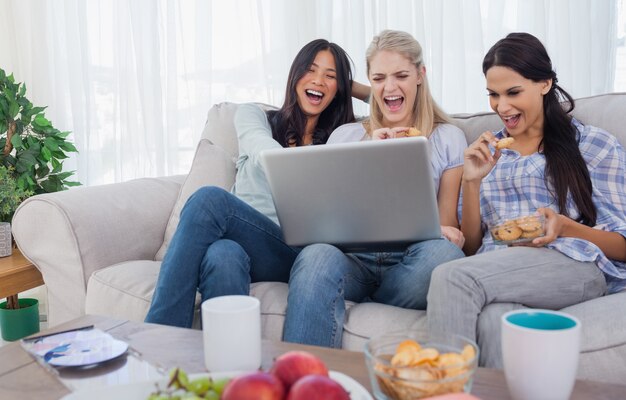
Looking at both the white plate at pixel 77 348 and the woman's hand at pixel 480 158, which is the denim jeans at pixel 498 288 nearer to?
the woman's hand at pixel 480 158

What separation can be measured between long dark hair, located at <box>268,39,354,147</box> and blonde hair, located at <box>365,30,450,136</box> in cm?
17

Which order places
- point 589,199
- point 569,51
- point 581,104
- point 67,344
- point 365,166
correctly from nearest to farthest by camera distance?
point 67,344 → point 365,166 → point 589,199 → point 581,104 → point 569,51

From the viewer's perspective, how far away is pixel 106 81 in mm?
3129

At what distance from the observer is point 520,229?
1.33 metres

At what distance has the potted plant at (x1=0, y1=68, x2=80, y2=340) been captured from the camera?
2299 mm

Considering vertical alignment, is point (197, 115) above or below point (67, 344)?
above

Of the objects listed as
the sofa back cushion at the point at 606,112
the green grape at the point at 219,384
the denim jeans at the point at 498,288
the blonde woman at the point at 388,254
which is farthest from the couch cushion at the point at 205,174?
the green grape at the point at 219,384

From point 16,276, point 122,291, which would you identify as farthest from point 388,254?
point 16,276

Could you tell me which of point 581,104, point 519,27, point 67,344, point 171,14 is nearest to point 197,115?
point 171,14

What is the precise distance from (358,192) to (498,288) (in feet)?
1.12

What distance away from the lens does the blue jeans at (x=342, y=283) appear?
1.29 meters

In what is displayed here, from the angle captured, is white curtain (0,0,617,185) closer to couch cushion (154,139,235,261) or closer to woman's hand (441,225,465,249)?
couch cushion (154,139,235,261)

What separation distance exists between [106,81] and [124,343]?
7.98 ft

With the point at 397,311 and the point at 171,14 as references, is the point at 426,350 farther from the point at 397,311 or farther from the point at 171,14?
the point at 171,14
